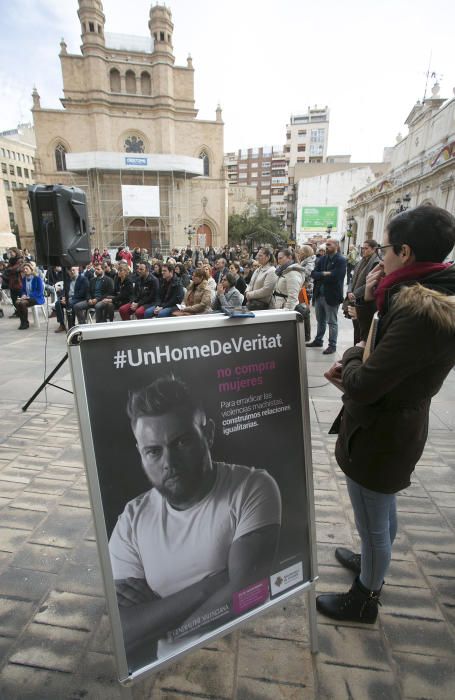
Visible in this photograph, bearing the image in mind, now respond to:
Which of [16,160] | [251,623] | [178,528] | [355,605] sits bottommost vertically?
[251,623]

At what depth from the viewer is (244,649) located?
64.5 inches

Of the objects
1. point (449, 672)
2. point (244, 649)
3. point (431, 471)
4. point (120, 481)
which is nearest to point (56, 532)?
point (244, 649)

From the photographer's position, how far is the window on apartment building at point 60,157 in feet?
118

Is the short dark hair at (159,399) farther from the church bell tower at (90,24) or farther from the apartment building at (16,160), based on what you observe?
the apartment building at (16,160)

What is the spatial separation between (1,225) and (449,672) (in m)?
17.1

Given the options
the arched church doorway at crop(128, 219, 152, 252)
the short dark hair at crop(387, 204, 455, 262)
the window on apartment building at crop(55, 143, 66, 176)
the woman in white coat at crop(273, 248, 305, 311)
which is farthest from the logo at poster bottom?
the window on apartment building at crop(55, 143, 66, 176)

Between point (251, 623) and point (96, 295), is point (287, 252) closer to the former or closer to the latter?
point (96, 295)

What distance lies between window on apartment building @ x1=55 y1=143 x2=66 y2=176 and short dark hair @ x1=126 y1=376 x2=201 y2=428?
1667 inches

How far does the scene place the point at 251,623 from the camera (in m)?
1.77

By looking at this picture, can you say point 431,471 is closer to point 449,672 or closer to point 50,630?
point 449,672

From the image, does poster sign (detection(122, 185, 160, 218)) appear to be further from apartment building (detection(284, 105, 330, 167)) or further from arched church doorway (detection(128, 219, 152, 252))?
apartment building (detection(284, 105, 330, 167))

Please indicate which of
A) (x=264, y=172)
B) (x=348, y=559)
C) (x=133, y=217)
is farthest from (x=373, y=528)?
(x=264, y=172)

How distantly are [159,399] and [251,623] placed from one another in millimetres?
1341

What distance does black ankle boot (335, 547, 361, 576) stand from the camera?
6.66ft
